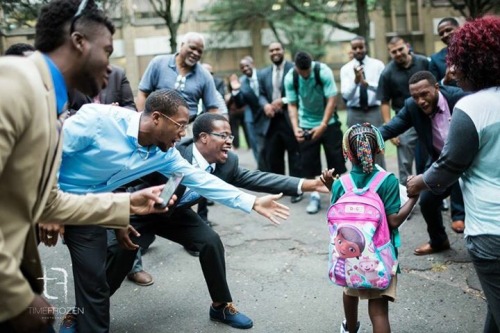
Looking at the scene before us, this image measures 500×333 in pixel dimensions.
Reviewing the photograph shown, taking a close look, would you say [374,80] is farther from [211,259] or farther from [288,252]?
[211,259]

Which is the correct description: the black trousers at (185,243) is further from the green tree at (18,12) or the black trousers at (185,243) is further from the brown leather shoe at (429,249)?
the green tree at (18,12)

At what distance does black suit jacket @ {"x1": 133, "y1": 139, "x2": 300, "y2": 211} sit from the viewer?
3982mm

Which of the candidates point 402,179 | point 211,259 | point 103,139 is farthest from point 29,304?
point 402,179

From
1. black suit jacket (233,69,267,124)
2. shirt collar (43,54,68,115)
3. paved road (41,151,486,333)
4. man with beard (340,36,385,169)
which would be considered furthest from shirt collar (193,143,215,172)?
black suit jacket (233,69,267,124)

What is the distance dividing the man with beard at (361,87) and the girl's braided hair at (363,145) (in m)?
3.98

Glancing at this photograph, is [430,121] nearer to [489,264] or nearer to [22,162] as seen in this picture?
[489,264]

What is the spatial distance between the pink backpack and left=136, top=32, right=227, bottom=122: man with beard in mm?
3142

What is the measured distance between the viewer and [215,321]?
3977 millimetres

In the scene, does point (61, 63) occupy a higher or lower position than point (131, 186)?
higher

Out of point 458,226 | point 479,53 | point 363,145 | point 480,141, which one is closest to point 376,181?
point 363,145

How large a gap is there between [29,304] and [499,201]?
221cm

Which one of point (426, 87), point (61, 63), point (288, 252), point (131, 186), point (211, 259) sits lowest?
point (288, 252)

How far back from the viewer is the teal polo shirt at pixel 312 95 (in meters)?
6.94

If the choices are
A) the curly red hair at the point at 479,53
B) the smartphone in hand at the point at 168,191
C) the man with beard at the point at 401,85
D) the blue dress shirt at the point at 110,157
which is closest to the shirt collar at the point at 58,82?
the smartphone in hand at the point at 168,191
